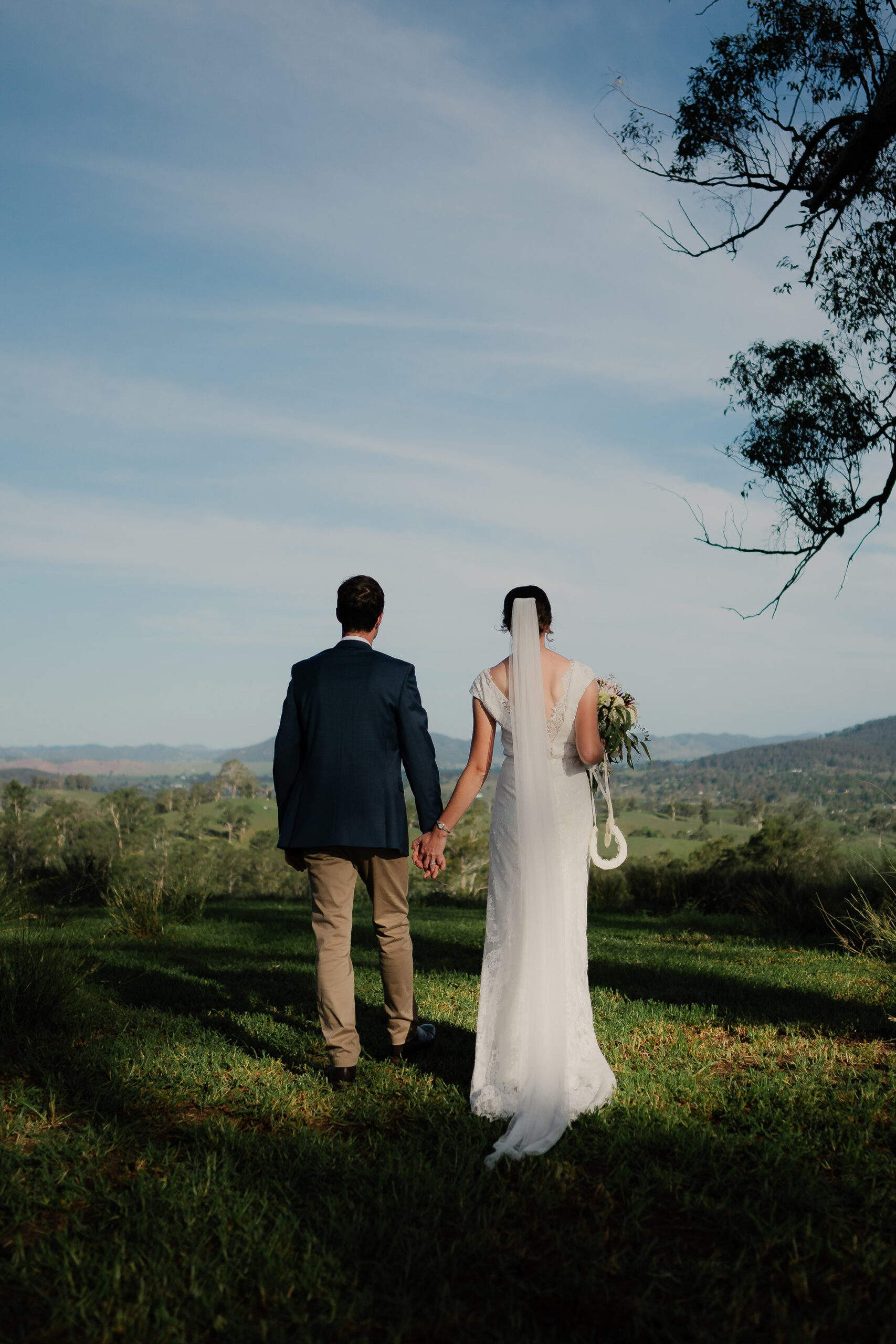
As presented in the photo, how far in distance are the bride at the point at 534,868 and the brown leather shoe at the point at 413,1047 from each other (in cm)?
69

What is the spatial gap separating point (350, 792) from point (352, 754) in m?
0.22

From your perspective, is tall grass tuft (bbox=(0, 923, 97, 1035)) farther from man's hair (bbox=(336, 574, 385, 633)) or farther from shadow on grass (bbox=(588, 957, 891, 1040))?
shadow on grass (bbox=(588, 957, 891, 1040))

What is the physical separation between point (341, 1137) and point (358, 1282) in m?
1.20

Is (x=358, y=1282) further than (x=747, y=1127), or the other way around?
(x=747, y=1127)

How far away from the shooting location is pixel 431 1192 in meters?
3.65

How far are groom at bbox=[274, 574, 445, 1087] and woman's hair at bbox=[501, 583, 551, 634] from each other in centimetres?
70

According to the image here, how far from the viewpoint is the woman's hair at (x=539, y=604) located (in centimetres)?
Result: 500

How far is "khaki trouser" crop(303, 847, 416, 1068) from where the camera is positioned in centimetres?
500

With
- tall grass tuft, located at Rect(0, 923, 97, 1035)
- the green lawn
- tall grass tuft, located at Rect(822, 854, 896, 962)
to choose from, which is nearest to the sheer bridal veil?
the green lawn

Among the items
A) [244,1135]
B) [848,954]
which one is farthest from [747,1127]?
[848,954]

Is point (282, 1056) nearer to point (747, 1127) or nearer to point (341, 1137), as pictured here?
point (341, 1137)

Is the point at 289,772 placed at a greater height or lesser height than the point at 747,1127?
greater

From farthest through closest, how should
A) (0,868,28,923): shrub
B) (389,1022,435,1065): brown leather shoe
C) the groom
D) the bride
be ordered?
(0,868,28,923): shrub, (389,1022,435,1065): brown leather shoe, the groom, the bride

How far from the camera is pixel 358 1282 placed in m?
3.09
